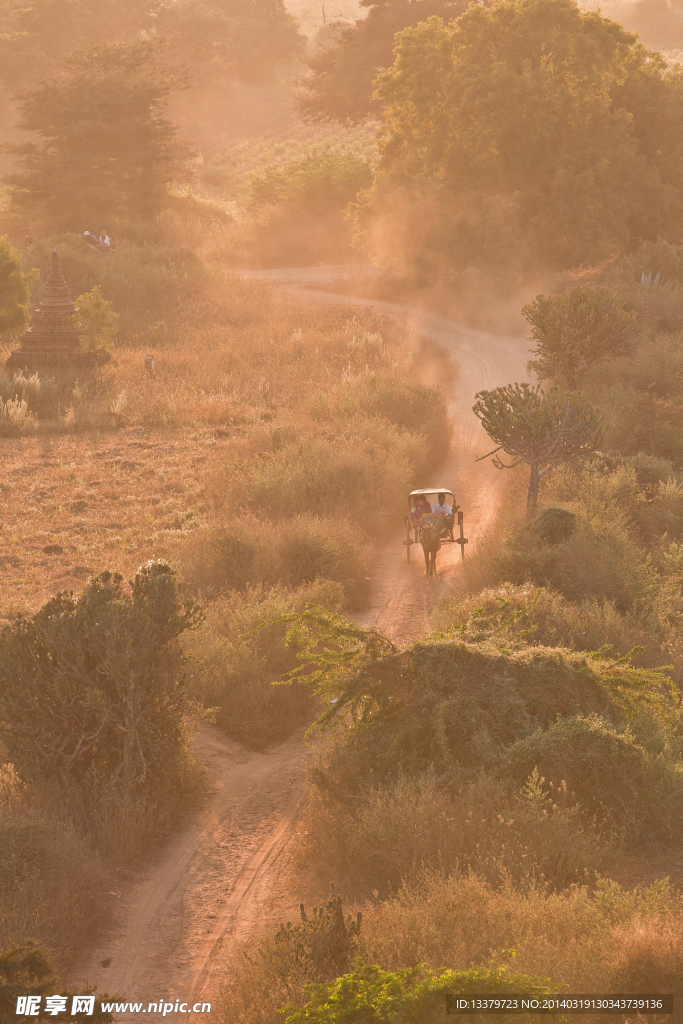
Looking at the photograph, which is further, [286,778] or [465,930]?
[286,778]

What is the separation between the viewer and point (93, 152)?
147ft

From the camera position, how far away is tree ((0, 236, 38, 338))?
28.4m

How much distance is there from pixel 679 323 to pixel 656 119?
1358 centimetres

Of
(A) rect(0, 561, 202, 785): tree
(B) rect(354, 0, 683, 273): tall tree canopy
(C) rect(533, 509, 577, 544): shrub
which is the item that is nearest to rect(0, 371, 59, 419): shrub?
(C) rect(533, 509, 577, 544): shrub

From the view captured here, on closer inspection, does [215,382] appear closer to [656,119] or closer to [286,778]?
[286,778]

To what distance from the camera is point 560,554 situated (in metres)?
13.4

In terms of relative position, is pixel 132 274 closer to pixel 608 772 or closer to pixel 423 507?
pixel 423 507

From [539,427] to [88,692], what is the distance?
917 cm

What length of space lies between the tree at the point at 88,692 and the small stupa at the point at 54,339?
19863 millimetres

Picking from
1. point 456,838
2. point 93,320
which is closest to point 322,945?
point 456,838

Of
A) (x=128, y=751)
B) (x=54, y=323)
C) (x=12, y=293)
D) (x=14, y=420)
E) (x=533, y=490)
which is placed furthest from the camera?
(x=12, y=293)

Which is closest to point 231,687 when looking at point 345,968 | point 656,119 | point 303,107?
point 345,968

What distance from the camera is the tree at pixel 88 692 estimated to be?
8852mm

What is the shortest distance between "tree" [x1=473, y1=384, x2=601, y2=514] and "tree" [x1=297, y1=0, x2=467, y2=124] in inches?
1686
